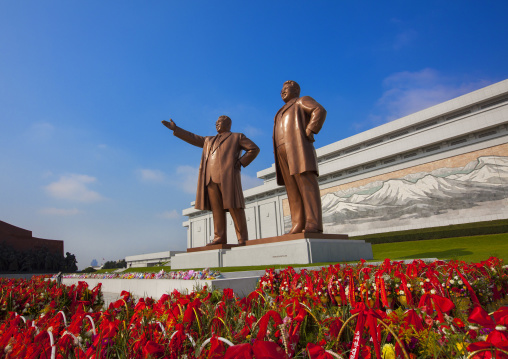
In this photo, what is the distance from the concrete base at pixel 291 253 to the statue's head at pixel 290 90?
10.2 feet

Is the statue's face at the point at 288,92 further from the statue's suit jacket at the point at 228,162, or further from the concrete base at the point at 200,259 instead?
the concrete base at the point at 200,259

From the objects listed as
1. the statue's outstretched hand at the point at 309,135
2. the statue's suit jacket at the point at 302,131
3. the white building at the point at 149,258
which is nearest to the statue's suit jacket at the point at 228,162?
the statue's suit jacket at the point at 302,131

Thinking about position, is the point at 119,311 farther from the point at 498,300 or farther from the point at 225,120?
the point at 225,120

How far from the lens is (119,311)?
2402mm

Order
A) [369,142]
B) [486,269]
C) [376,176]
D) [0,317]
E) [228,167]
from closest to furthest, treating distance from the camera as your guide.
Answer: [486,269] < [0,317] < [228,167] < [376,176] < [369,142]

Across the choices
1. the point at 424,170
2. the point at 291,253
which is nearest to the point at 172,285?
the point at 291,253

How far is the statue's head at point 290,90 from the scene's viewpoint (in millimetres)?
7188

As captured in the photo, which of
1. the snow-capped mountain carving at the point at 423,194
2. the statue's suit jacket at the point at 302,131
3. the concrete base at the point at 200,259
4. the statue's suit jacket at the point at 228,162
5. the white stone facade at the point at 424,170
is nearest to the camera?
the statue's suit jacket at the point at 302,131

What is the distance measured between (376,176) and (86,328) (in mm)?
21097

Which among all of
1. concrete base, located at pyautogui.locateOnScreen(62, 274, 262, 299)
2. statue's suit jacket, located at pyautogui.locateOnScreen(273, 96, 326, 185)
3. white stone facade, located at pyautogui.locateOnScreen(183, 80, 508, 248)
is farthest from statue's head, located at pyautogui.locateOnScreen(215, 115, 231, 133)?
white stone facade, located at pyautogui.locateOnScreen(183, 80, 508, 248)

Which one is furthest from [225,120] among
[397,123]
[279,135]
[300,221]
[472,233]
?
[397,123]

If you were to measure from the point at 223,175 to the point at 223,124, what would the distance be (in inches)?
58.0

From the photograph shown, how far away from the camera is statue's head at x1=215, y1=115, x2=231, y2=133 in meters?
8.52

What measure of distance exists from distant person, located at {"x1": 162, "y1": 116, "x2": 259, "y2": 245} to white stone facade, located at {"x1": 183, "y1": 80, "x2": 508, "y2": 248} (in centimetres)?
1435
